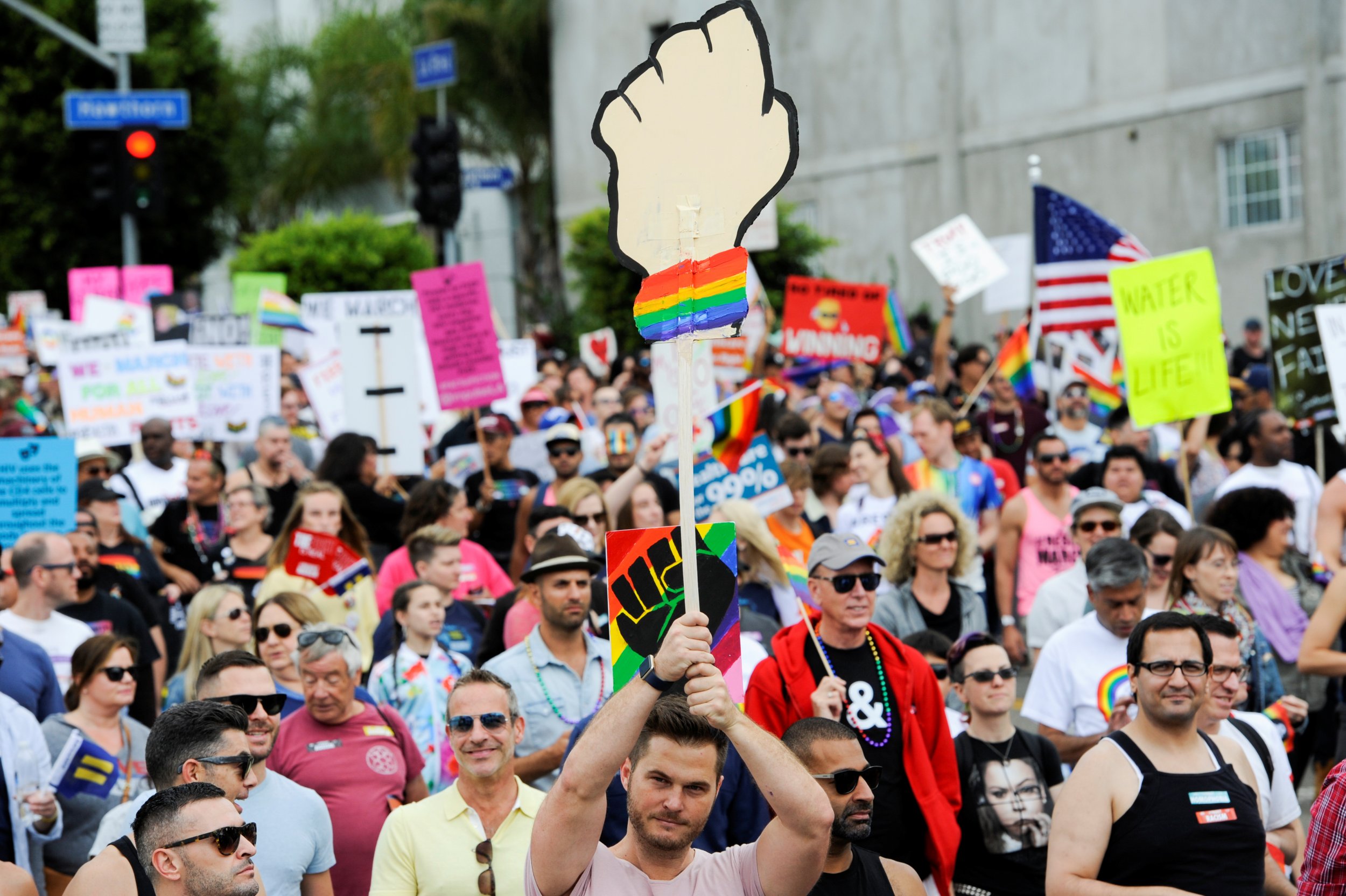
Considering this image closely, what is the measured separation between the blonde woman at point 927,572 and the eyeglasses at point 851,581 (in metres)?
1.75

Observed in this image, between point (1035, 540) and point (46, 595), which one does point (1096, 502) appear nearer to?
point (1035, 540)

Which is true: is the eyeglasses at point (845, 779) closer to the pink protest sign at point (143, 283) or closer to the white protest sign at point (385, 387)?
the white protest sign at point (385, 387)

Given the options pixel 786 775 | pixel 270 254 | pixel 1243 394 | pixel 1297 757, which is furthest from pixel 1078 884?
pixel 270 254

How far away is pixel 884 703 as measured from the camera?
5.45 metres

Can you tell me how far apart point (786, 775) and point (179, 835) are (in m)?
1.58

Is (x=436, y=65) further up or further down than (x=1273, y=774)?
further up

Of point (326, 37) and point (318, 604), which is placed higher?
point (326, 37)

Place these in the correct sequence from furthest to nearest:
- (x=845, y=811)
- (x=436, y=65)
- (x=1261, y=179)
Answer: (x=1261, y=179), (x=436, y=65), (x=845, y=811)

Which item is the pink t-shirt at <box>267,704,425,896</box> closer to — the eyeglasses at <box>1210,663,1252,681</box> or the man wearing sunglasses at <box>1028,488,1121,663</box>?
the eyeglasses at <box>1210,663,1252,681</box>

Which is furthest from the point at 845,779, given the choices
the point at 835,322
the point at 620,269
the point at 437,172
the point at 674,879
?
the point at 620,269

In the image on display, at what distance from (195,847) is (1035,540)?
614 cm

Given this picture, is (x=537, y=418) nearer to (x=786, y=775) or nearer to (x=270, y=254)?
(x=786, y=775)

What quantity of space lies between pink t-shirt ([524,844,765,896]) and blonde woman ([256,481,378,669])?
4081 mm

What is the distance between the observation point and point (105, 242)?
37031 millimetres
